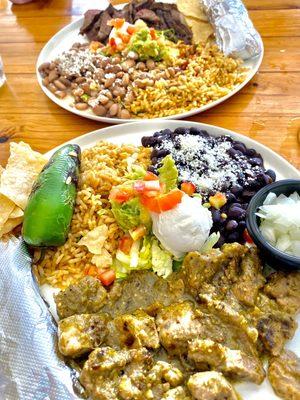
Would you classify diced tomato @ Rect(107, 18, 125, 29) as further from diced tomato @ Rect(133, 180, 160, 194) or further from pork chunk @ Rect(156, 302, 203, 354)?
pork chunk @ Rect(156, 302, 203, 354)

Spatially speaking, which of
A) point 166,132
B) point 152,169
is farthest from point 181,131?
point 152,169

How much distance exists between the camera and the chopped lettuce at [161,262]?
2.46 m

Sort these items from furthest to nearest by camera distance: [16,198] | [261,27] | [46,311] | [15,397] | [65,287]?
[261,27]
[16,198]
[65,287]
[46,311]
[15,397]

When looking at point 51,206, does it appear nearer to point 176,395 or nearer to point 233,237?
point 233,237

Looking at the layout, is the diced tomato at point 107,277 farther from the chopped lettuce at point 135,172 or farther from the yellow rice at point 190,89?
the yellow rice at point 190,89

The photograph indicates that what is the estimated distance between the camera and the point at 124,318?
7.07 feet

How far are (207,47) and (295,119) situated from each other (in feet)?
3.32

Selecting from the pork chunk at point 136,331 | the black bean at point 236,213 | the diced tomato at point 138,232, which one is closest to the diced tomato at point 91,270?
the diced tomato at point 138,232

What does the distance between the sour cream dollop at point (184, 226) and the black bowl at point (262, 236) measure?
25cm

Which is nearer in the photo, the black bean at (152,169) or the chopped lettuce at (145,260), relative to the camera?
the chopped lettuce at (145,260)

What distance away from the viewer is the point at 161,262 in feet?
8.17

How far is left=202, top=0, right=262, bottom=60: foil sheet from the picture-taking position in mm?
3617

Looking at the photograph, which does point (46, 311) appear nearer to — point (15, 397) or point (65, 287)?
point (65, 287)

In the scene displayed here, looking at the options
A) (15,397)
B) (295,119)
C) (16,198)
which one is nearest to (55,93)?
(16,198)
